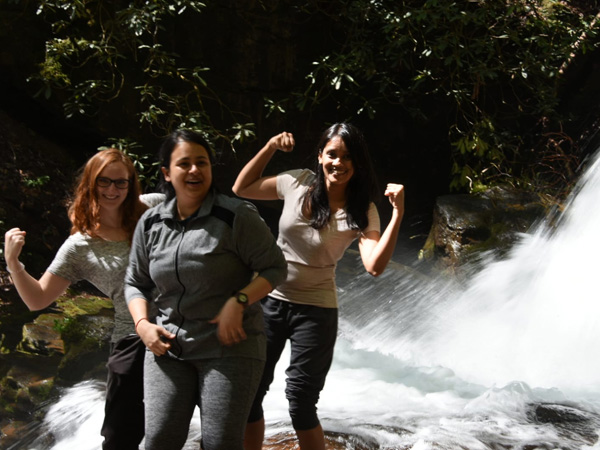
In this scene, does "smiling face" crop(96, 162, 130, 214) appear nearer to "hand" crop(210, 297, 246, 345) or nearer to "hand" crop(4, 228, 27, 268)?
"hand" crop(4, 228, 27, 268)

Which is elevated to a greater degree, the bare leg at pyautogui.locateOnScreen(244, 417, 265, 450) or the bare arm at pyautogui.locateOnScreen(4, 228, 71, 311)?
the bare arm at pyautogui.locateOnScreen(4, 228, 71, 311)

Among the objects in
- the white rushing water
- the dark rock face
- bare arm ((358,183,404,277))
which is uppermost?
bare arm ((358,183,404,277))

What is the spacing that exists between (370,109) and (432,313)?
2.12 meters

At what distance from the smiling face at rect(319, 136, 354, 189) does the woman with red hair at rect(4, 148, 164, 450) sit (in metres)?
0.75

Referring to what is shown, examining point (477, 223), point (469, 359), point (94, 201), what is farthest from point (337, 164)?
point (477, 223)

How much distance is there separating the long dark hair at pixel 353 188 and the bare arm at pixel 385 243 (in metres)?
0.13

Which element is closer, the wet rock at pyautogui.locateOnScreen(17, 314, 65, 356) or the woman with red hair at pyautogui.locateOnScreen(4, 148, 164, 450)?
the woman with red hair at pyautogui.locateOnScreen(4, 148, 164, 450)

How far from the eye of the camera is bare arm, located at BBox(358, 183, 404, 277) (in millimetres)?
2285

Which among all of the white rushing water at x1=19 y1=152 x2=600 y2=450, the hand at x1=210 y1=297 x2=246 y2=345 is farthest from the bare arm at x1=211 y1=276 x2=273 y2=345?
the white rushing water at x1=19 y1=152 x2=600 y2=450

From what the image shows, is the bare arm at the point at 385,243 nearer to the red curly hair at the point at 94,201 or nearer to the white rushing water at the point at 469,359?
the red curly hair at the point at 94,201

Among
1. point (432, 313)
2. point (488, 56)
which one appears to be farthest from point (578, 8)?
point (432, 313)

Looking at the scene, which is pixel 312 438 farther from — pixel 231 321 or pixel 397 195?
pixel 397 195

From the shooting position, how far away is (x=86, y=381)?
13.6ft

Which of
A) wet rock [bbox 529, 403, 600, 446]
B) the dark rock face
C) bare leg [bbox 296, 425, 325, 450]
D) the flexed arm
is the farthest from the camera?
the dark rock face
